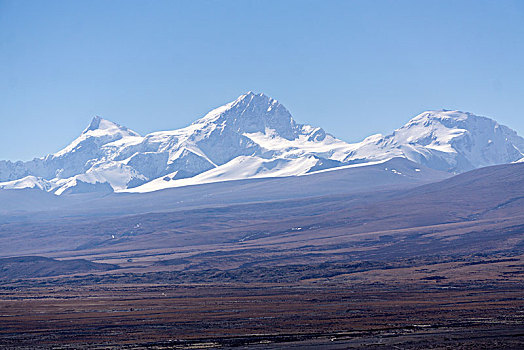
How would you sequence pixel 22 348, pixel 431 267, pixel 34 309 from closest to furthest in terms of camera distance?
pixel 22 348 → pixel 34 309 → pixel 431 267

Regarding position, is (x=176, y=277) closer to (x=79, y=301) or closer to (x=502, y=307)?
(x=79, y=301)

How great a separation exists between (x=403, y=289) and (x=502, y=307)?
98.4ft

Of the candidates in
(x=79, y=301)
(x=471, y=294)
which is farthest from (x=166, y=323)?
(x=471, y=294)

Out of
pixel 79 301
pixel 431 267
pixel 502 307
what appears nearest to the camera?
pixel 502 307

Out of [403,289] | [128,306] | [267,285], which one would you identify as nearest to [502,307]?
[403,289]

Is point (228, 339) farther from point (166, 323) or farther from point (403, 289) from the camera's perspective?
point (403, 289)

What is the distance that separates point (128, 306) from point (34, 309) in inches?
444

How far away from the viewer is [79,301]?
4569 inches

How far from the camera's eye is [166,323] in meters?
86.0

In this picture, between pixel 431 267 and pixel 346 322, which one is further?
pixel 431 267

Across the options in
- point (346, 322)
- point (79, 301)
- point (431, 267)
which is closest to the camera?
point (346, 322)

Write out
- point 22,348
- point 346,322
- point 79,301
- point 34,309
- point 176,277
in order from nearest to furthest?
1. point 22,348
2. point 346,322
3. point 34,309
4. point 79,301
5. point 176,277

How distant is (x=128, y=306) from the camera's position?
106250 millimetres

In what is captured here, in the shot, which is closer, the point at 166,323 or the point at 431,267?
the point at 166,323
